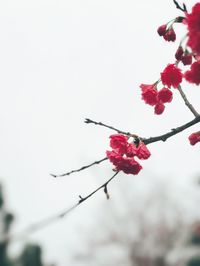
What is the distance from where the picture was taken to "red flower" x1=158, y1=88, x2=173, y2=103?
261 centimetres

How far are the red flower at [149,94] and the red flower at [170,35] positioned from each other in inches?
11.9

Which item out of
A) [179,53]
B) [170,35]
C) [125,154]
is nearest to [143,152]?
[125,154]

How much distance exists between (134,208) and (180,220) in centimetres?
356

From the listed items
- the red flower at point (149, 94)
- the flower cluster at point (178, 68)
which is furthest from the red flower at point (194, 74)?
the red flower at point (149, 94)

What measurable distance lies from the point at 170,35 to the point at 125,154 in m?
0.77

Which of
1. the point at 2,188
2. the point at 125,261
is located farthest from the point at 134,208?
the point at 2,188

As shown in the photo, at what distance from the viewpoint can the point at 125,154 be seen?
94.5 inches

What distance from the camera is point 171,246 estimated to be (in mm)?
30406

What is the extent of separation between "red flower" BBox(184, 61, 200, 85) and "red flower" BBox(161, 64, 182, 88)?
0.85ft

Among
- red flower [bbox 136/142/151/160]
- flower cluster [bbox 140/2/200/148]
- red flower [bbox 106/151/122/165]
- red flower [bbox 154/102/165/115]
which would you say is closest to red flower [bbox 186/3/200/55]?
flower cluster [bbox 140/2/200/148]

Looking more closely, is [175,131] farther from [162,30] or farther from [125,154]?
[162,30]

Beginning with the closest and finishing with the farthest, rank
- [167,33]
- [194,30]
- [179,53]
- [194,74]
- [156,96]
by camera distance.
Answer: [194,30] < [194,74] < [179,53] < [167,33] < [156,96]

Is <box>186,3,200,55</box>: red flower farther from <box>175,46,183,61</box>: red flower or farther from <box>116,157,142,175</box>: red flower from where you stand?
<box>116,157,142,175</box>: red flower

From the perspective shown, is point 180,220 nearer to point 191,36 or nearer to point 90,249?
point 90,249
